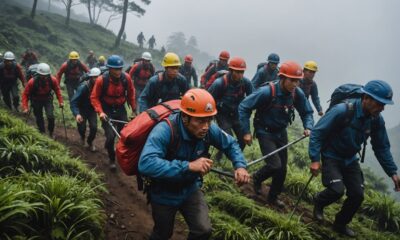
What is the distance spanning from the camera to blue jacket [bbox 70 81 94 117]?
8.16 meters

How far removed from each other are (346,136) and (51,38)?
33873mm

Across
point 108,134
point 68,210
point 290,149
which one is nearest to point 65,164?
point 108,134

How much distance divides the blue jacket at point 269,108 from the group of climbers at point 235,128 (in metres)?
0.02

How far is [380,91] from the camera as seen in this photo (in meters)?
4.86

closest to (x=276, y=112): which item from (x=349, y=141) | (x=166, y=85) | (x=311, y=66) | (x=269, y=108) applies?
(x=269, y=108)

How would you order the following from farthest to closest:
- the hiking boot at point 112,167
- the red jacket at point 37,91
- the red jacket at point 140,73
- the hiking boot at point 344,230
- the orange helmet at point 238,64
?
the red jacket at point 140,73
the red jacket at point 37,91
the hiking boot at point 112,167
the orange helmet at point 238,64
the hiking boot at point 344,230

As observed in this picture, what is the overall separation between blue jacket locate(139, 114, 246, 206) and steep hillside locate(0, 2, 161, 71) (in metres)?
25.8

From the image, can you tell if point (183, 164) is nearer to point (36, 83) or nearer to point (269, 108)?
point (269, 108)

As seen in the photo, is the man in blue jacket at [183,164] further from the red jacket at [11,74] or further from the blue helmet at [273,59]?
the red jacket at [11,74]

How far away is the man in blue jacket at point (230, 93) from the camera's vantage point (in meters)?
7.68

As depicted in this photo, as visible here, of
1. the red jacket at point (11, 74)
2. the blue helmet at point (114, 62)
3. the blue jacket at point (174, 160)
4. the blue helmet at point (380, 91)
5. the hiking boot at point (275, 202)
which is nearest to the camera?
the blue jacket at point (174, 160)

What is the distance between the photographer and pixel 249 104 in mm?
A: 6254

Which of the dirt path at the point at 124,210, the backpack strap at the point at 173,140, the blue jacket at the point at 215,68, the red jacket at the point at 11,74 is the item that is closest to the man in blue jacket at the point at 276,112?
the dirt path at the point at 124,210

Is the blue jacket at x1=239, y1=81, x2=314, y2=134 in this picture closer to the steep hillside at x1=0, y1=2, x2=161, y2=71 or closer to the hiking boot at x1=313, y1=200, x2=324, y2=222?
the hiking boot at x1=313, y1=200, x2=324, y2=222
